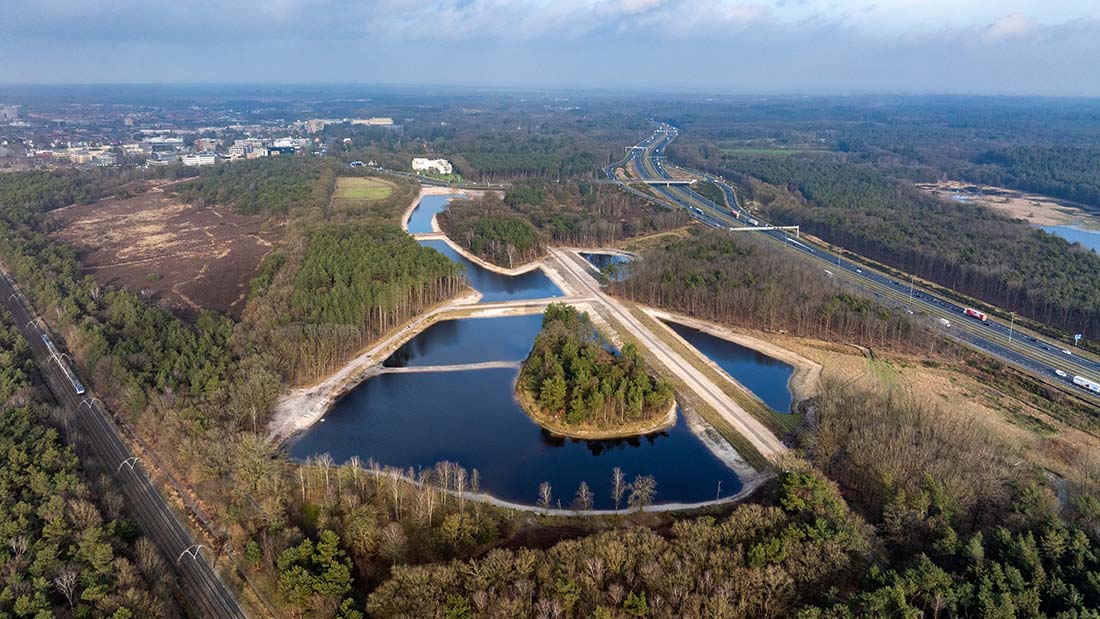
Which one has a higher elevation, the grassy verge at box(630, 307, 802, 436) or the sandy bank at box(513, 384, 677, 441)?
the grassy verge at box(630, 307, 802, 436)

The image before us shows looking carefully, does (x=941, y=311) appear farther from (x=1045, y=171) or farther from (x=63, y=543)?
(x=1045, y=171)

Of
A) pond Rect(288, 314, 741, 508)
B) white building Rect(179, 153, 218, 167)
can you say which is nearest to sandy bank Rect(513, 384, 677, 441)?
pond Rect(288, 314, 741, 508)

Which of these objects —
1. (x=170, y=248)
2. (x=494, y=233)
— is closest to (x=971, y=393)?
(x=494, y=233)

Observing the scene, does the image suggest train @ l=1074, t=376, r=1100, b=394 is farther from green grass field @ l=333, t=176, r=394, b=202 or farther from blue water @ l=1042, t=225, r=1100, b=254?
green grass field @ l=333, t=176, r=394, b=202

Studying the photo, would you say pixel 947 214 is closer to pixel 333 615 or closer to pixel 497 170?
pixel 497 170

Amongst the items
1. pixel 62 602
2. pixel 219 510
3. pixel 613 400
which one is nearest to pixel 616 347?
pixel 613 400

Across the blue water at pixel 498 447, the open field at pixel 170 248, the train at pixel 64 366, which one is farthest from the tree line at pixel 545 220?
the train at pixel 64 366

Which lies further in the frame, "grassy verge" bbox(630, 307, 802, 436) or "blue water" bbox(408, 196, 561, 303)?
"blue water" bbox(408, 196, 561, 303)
